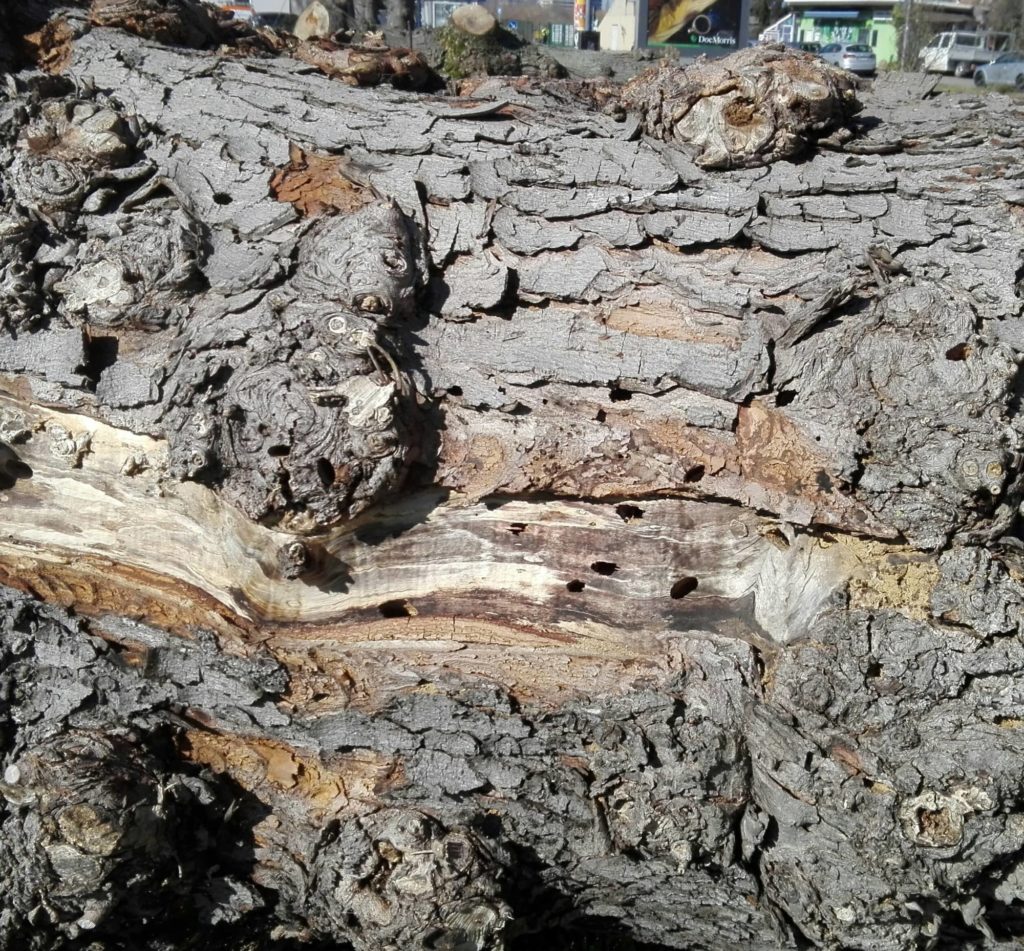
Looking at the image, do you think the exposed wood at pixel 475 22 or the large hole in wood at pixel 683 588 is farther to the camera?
the exposed wood at pixel 475 22

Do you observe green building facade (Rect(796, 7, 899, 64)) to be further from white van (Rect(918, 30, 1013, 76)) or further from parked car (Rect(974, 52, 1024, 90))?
parked car (Rect(974, 52, 1024, 90))

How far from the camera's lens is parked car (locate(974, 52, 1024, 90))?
707 inches

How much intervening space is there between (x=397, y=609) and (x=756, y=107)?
148cm

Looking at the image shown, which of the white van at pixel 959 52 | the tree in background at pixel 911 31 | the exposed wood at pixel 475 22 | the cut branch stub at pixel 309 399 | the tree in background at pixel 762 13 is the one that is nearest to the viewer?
the cut branch stub at pixel 309 399

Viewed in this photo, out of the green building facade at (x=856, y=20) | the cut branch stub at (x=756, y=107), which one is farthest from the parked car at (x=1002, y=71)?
the cut branch stub at (x=756, y=107)

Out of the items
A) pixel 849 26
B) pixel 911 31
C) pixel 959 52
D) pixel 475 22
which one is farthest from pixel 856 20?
pixel 475 22

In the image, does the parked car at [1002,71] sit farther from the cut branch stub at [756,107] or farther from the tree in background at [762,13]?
the cut branch stub at [756,107]

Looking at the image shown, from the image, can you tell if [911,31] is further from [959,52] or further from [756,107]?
[756,107]

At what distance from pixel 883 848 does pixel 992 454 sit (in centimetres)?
88

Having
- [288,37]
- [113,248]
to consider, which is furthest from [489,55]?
[113,248]

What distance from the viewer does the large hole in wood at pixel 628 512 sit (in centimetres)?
203

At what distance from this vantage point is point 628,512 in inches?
80.0

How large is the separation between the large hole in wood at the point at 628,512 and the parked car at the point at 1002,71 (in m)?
20.0

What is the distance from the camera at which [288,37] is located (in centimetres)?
338
